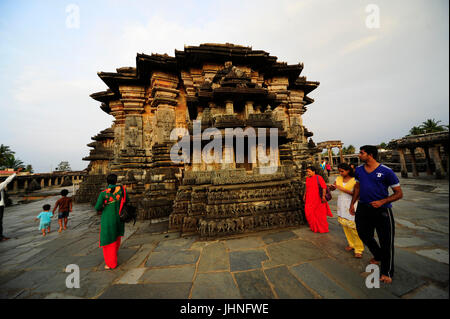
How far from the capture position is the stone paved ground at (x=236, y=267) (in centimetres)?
169

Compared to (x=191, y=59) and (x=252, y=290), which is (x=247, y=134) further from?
(x=191, y=59)

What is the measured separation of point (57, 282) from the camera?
2.12 meters

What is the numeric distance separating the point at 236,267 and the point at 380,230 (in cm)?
197

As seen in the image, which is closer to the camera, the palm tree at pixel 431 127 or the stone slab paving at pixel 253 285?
the stone slab paving at pixel 253 285

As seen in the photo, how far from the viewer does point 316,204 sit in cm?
323

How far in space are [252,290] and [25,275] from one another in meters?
3.57

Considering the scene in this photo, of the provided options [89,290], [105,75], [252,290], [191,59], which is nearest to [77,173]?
[105,75]

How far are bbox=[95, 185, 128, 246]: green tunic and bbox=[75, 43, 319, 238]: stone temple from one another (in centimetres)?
138

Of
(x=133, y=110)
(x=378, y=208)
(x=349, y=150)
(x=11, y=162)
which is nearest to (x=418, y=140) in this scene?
(x=378, y=208)

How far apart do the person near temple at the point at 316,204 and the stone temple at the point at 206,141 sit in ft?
0.87

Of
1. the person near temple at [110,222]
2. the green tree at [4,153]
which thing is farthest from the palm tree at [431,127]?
the green tree at [4,153]

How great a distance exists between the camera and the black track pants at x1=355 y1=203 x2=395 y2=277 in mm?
1767

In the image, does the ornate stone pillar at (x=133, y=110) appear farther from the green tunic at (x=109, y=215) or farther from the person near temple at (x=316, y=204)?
the person near temple at (x=316, y=204)

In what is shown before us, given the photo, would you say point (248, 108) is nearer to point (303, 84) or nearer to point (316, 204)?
point (316, 204)
